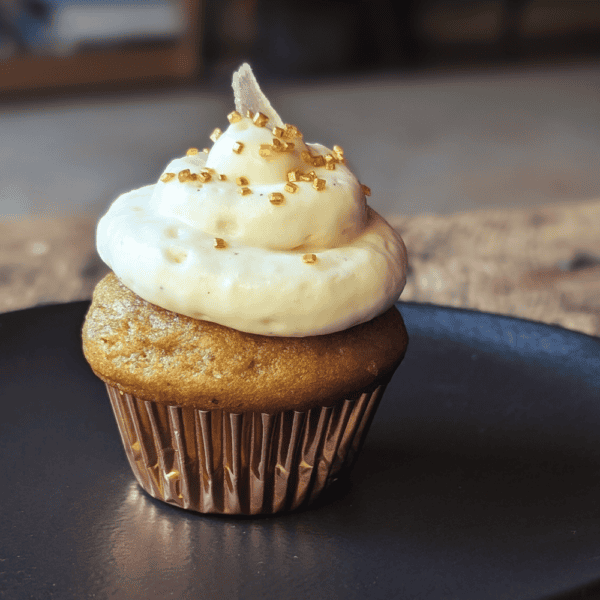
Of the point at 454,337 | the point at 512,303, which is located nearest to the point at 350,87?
the point at 512,303

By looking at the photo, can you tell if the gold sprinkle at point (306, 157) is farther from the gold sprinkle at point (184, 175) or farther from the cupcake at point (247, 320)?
the gold sprinkle at point (184, 175)

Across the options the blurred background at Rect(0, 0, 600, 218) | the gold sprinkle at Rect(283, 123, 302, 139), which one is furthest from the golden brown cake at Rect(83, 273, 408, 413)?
the blurred background at Rect(0, 0, 600, 218)

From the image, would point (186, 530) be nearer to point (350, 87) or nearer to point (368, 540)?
point (368, 540)

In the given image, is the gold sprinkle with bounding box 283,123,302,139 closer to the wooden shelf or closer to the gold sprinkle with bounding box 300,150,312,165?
the gold sprinkle with bounding box 300,150,312,165

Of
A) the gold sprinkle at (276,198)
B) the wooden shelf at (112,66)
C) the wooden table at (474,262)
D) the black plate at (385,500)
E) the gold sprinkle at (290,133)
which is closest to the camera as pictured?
the black plate at (385,500)

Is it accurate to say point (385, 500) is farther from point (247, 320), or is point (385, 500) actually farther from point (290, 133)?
point (290, 133)

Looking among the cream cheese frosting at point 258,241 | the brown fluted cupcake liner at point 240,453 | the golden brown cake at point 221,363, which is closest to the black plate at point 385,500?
the brown fluted cupcake liner at point 240,453
